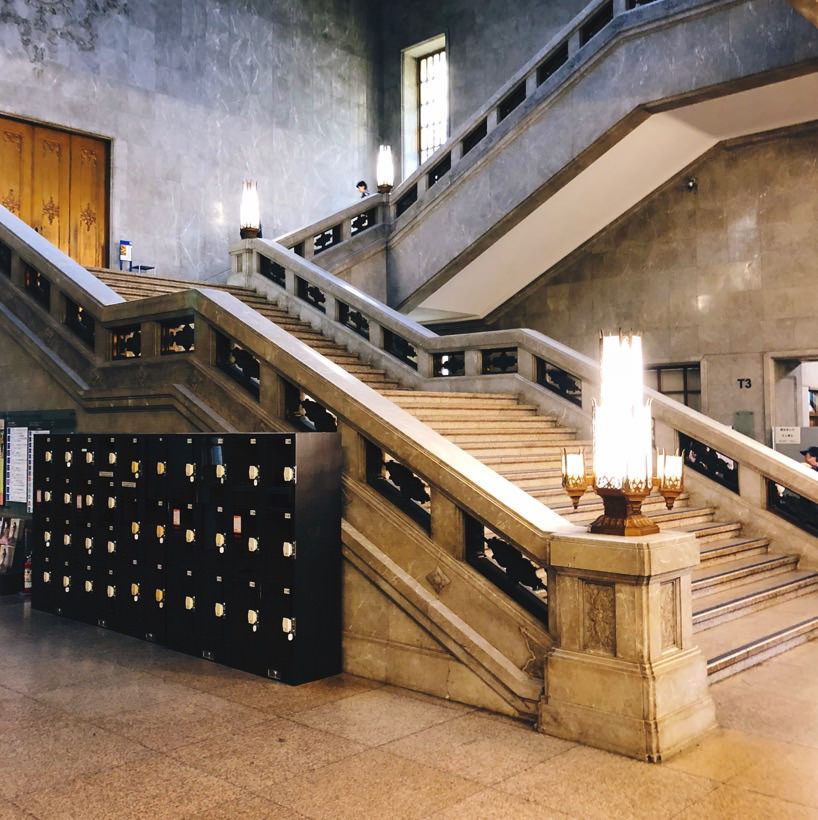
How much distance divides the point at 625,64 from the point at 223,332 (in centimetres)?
743

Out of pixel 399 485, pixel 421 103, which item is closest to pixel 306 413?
pixel 399 485

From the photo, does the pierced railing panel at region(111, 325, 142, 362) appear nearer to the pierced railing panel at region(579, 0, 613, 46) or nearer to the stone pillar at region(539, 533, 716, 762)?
the stone pillar at region(539, 533, 716, 762)

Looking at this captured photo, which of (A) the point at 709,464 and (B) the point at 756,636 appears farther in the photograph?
(A) the point at 709,464

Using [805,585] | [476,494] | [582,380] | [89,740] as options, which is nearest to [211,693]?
[89,740]

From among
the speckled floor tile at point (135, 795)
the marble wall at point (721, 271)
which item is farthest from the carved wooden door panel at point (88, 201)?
the speckled floor tile at point (135, 795)

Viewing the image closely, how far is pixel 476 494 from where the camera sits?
582 centimetres

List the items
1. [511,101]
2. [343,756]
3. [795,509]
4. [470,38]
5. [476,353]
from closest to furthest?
[343,756]
[795,509]
[476,353]
[511,101]
[470,38]

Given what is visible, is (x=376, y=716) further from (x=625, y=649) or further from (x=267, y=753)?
(x=625, y=649)

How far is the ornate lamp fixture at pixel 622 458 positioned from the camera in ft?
17.2

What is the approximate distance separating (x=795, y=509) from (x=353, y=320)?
6296mm

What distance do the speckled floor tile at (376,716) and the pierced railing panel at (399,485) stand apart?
118 cm

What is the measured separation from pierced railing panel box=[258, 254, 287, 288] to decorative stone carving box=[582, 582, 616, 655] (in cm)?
947

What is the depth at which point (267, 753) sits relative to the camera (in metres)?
4.87

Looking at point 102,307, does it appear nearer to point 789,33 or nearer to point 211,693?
point 211,693
